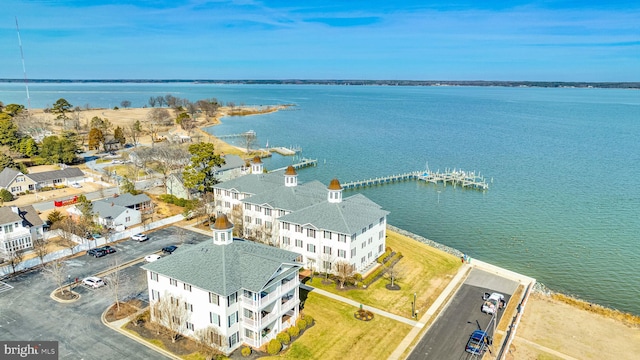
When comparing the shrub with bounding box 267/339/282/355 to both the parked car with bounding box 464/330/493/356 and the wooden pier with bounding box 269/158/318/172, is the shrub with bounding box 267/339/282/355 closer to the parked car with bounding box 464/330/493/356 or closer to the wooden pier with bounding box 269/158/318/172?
the parked car with bounding box 464/330/493/356

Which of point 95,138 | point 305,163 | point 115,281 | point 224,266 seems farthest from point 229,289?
point 95,138

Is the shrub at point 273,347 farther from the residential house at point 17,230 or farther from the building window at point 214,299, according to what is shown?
the residential house at point 17,230

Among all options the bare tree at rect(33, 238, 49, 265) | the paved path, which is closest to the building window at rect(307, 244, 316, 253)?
the paved path

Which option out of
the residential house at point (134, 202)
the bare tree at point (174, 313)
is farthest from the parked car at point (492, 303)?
the residential house at point (134, 202)

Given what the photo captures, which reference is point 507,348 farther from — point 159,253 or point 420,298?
point 159,253

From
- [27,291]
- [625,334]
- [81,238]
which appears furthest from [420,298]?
[81,238]
